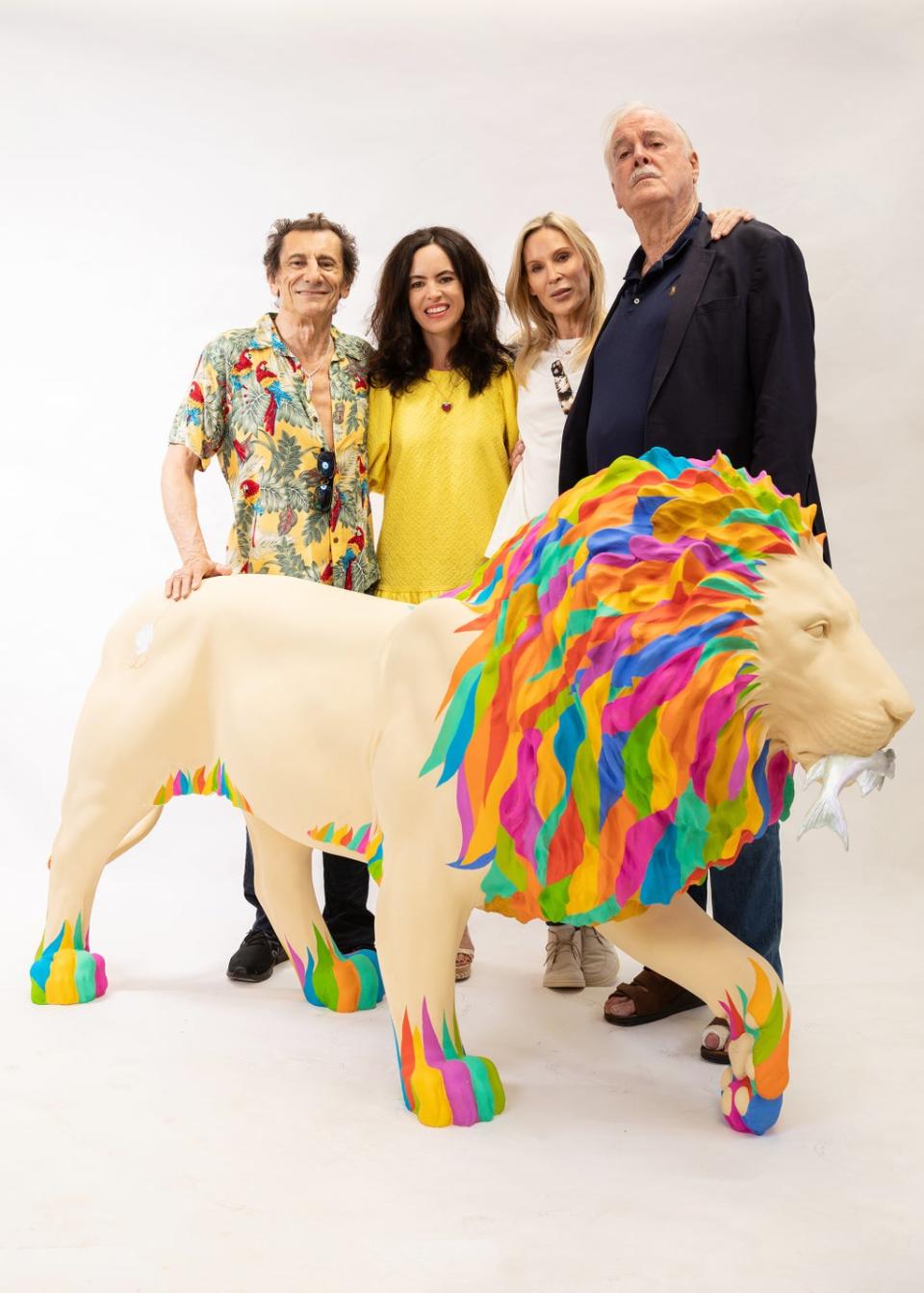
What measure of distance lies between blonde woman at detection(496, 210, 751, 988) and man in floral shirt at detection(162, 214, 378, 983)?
1.15 feet

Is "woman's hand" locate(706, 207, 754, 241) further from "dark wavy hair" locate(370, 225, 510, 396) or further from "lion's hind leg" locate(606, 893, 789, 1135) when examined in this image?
"lion's hind leg" locate(606, 893, 789, 1135)

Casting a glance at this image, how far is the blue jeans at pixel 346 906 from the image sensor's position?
294 cm

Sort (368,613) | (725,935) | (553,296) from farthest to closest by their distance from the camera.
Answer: (553,296) → (368,613) → (725,935)

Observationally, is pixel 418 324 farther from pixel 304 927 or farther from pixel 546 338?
pixel 304 927

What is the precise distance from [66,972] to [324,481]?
1140 millimetres

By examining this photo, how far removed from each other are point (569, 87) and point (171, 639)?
229 centimetres

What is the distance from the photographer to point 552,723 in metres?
1.86

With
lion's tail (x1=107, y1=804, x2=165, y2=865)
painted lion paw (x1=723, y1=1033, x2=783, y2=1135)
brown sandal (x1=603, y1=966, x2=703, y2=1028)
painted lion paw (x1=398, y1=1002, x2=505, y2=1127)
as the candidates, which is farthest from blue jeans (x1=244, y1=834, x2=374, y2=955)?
painted lion paw (x1=723, y1=1033, x2=783, y2=1135)

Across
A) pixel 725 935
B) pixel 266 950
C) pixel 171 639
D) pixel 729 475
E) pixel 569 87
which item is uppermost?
pixel 569 87

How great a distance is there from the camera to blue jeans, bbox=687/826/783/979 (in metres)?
2.40

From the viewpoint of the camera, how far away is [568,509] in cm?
185

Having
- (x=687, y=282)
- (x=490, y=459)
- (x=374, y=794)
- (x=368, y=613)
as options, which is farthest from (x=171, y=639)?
(x=687, y=282)

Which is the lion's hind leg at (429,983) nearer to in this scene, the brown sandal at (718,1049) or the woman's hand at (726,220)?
the brown sandal at (718,1049)

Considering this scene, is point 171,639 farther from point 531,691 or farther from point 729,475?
point 729,475
